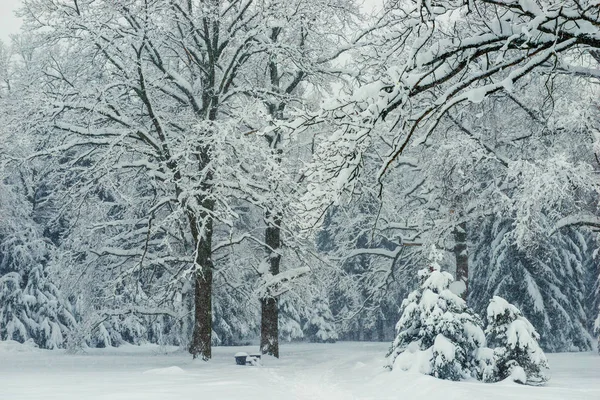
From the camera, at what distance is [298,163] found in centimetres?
2092

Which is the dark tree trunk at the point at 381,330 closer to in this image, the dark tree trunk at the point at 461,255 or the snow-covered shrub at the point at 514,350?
the dark tree trunk at the point at 461,255

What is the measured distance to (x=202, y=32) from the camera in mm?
17922

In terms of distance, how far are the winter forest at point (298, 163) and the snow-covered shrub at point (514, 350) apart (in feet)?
0.14

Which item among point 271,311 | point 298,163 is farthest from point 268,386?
point 298,163

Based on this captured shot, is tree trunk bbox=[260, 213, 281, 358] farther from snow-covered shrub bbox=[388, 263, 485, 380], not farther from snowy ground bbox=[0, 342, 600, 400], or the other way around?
snow-covered shrub bbox=[388, 263, 485, 380]

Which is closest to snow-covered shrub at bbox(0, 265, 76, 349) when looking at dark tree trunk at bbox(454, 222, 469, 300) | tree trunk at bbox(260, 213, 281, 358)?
tree trunk at bbox(260, 213, 281, 358)

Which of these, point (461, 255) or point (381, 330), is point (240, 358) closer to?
point (461, 255)

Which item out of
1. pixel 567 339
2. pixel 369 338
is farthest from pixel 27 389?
pixel 369 338

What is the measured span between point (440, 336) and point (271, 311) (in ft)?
23.6

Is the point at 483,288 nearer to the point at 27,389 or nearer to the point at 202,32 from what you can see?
the point at 202,32

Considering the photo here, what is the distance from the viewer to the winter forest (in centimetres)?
767

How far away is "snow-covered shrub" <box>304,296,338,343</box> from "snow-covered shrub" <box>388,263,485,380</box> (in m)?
32.5

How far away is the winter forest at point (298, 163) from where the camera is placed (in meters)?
7.67

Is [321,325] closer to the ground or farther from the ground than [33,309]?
closer to the ground
